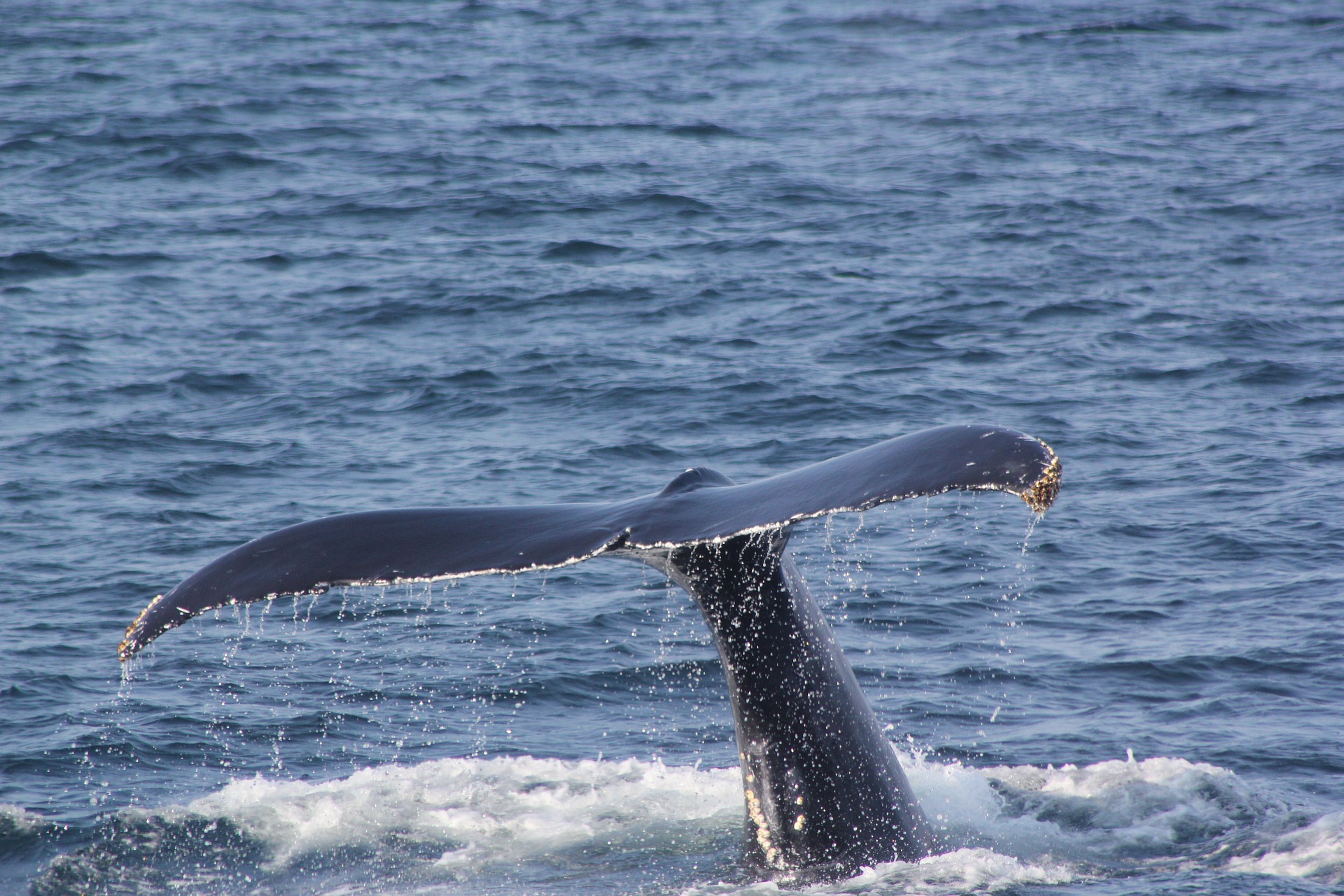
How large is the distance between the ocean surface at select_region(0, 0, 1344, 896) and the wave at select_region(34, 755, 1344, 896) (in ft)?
0.09

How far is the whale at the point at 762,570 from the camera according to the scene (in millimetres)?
4762

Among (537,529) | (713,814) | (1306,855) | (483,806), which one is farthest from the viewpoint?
(483,806)

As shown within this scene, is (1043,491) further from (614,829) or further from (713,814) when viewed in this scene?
(614,829)

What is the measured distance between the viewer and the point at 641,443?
1388 centimetres

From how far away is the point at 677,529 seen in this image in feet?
17.6

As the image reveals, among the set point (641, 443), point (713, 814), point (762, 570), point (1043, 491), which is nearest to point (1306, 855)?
point (713, 814)

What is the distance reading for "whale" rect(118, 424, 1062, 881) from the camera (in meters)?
4.76

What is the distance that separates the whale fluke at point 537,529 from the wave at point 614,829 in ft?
6.47

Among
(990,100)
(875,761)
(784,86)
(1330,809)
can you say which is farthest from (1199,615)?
(784,86)

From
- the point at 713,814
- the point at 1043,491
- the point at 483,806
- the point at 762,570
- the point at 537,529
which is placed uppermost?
the point at 1043,491

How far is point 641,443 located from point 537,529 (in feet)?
27.7

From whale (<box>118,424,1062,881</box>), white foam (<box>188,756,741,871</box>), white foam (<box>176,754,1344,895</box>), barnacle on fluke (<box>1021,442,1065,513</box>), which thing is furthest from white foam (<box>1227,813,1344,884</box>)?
barnacle on fluke (<box>1021,442,1065,513</box>)

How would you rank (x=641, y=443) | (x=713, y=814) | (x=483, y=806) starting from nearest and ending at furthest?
(x=713, y=814) < (x=483, y=806) < (x=641, y=443)

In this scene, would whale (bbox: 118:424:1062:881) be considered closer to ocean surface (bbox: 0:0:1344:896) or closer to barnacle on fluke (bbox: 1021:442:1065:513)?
barnacle on fluke (bbox: 1021:442:1065:513)
